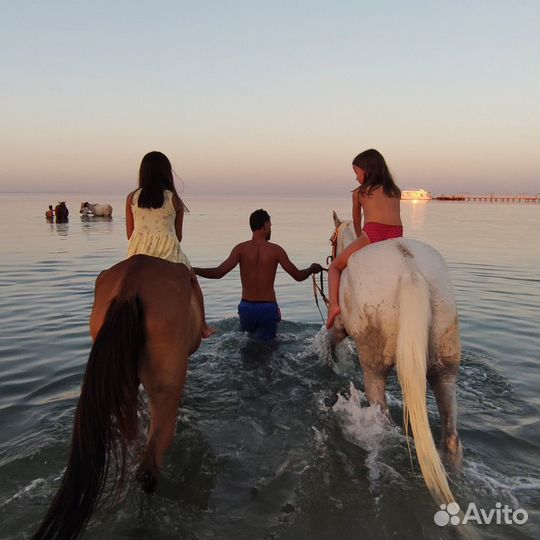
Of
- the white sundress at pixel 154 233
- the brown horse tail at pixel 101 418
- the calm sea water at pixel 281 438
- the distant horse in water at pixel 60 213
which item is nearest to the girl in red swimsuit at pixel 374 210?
the calm sea water at pixel 281 438

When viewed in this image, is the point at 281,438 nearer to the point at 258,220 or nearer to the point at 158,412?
the point at 158,412

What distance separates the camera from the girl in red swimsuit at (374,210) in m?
4.46

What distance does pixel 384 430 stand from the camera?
13.2 ft

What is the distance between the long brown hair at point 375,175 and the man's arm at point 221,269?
2.47m

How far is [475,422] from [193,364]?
358 centimetres

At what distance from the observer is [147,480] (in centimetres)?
307

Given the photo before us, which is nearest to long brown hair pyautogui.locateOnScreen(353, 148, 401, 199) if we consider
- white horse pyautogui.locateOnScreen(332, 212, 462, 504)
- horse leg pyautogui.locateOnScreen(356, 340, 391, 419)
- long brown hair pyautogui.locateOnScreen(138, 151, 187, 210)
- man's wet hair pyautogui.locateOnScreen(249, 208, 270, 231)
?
white horse pyautogui.locateOnScreen(332, 212, 462, 504)

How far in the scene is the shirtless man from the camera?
22.2 ft

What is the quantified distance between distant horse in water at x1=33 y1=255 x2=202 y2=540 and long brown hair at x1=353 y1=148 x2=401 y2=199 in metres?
2.18

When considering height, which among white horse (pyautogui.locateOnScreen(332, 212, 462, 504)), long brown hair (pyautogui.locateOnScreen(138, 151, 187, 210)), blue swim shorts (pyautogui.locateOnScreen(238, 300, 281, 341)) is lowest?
blue swim shorts (pyautogui.locateOnScreen(238, 300, 281, 341))

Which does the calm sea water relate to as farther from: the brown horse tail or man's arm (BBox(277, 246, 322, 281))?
man's arm (BBox(277, 246, 322, 281))

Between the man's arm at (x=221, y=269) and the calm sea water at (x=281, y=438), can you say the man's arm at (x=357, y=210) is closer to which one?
the calm sea water at (x=281, y=438)

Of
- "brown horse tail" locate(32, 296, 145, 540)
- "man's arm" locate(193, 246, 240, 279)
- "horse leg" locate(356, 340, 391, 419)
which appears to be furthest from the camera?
"man's arm" locate(193, 246, 240, 279)

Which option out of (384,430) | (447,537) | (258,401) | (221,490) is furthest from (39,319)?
(447,537)
